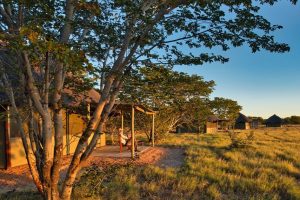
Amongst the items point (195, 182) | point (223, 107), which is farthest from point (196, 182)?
point (223, 107)

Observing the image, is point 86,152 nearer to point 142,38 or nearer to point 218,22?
point 142,38

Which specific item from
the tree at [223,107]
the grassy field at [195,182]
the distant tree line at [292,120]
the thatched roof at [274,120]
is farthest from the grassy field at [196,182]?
the distant tree line at [292,120]

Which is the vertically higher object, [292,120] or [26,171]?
[292,120]

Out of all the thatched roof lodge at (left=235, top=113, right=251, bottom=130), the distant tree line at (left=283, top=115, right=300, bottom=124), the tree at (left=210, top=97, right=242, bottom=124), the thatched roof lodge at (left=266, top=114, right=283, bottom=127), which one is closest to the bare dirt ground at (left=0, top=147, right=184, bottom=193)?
the tree at (left=210, top=97, right=242, bottom=124)

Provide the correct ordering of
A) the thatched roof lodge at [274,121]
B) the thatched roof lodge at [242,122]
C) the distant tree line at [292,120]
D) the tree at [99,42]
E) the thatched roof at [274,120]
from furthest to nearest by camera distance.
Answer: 1. the distant tree line at [292,120]
2. the thatched roof at [274,120]
3. the thatched roof lodge at [274,121]
4. the thatched roof lodge at [242,122]
5. the tree at [99,42]

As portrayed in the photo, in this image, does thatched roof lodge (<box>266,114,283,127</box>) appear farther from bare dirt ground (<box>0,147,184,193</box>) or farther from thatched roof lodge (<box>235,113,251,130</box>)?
bare dirt ground (<box>0,147,184,193</box>)

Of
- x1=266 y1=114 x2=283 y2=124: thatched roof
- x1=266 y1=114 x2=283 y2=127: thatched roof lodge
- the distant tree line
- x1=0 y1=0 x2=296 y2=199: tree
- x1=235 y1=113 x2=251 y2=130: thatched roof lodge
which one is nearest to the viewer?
x1=0 y1=0 x2=296 y2=199: tree

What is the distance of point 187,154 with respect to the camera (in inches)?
698

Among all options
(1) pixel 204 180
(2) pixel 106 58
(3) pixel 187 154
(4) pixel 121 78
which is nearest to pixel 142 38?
(4) pixel 121 78

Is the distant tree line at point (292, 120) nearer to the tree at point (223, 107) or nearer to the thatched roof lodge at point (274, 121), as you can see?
the thatched roof lodge at point (274, 121)

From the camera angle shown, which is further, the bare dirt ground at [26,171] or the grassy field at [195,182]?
the bare dirt ground at [26,171]

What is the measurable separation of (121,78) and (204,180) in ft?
18.5

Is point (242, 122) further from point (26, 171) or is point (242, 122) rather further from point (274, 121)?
point (26, 171)

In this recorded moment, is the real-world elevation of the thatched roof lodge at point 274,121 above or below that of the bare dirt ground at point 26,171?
above
